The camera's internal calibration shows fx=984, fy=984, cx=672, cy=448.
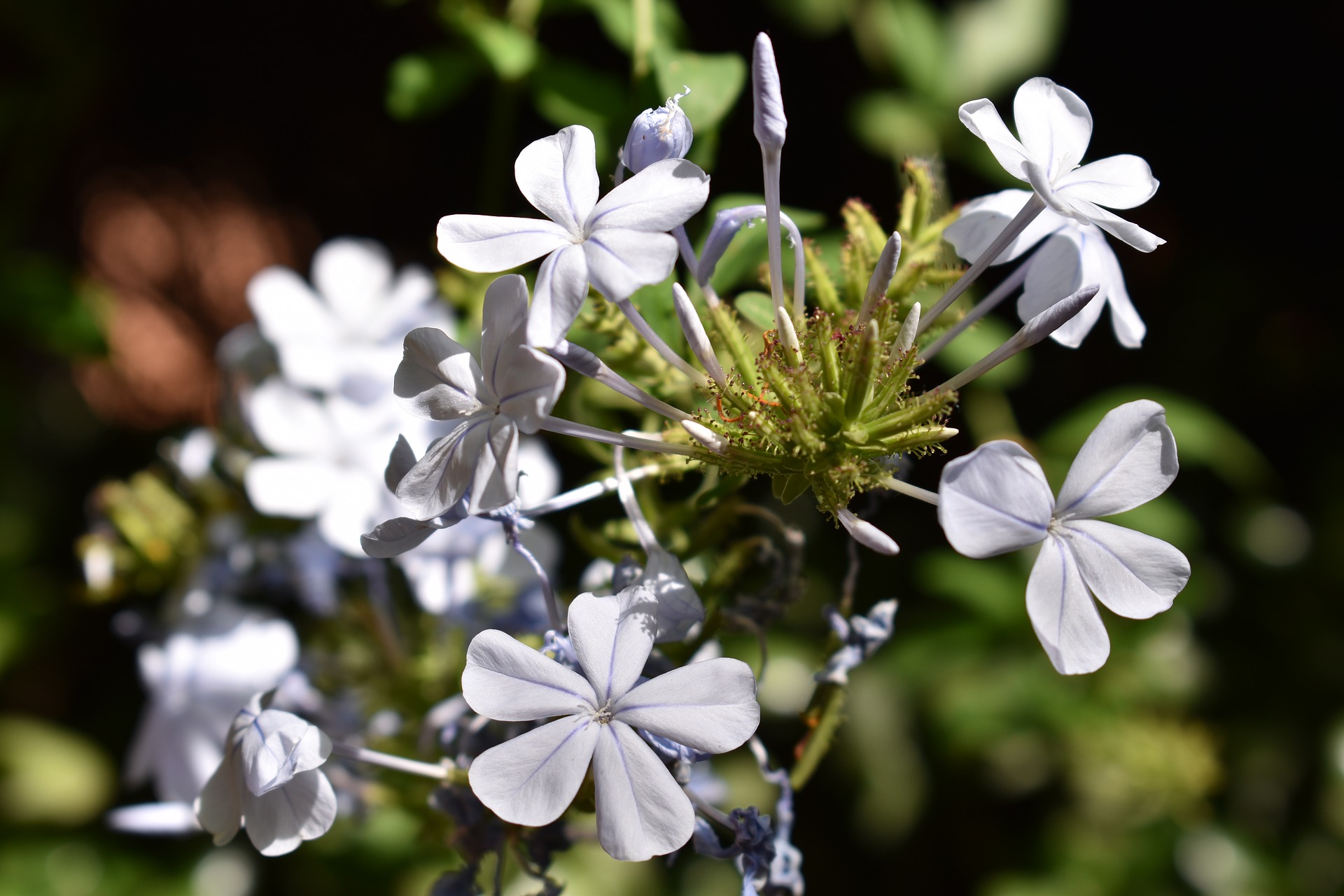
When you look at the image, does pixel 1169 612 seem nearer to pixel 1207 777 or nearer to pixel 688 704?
pixel 1207 777

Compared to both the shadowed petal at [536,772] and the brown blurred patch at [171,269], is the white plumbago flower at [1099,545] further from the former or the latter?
the brown blurred patch at [171,269]

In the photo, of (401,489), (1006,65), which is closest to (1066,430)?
(1006,65)

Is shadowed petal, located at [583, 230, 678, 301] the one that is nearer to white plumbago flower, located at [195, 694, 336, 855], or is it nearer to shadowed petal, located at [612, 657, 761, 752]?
shadowed petal, located at [612, 657, 761, 752]

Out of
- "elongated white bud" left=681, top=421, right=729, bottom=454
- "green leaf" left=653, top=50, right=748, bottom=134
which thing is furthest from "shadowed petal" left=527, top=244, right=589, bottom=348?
"green leaf" left=653, top=50, right=748, bottom=134

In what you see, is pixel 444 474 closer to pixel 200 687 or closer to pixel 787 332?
pixel 787 332

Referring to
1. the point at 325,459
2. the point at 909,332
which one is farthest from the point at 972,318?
the point at 325,459

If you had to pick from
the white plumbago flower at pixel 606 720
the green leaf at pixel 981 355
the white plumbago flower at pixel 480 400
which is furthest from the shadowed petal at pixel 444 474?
→ the green leaf at pixel 981 355
